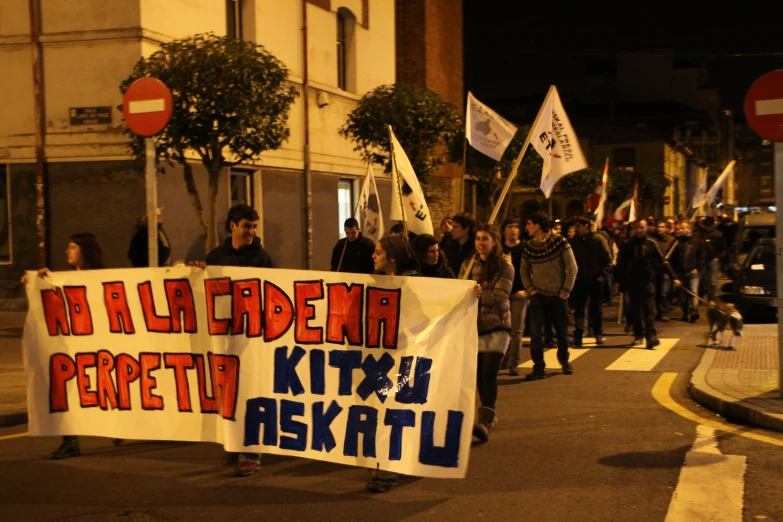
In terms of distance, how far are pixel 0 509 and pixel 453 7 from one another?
1172 inches

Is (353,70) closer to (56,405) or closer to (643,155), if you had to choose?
(56,405)

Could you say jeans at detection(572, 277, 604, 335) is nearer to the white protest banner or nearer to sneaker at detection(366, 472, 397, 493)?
the white protest banner

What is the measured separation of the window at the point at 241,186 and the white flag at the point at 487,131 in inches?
340

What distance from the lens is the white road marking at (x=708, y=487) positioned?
529 cm

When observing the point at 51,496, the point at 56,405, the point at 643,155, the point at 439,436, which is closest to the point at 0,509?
the point at 51,496

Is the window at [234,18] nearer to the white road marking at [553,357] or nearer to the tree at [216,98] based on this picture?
the tree at [216,98]

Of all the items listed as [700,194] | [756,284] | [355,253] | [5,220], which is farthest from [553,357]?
[5,220]

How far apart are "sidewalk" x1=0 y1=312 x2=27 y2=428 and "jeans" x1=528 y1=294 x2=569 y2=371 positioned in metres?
5.29

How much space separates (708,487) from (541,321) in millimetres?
4655

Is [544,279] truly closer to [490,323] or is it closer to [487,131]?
[487,131]

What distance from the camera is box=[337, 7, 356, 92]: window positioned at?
2423 cm

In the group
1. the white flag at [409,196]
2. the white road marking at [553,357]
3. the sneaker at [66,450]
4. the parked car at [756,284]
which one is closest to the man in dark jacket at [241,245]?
the sneaker at [66,450]

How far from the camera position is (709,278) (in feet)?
55.8

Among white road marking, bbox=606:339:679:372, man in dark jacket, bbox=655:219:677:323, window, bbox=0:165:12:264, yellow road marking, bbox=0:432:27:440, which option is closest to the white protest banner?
yellow road marking, bbox=0:432:27:440
